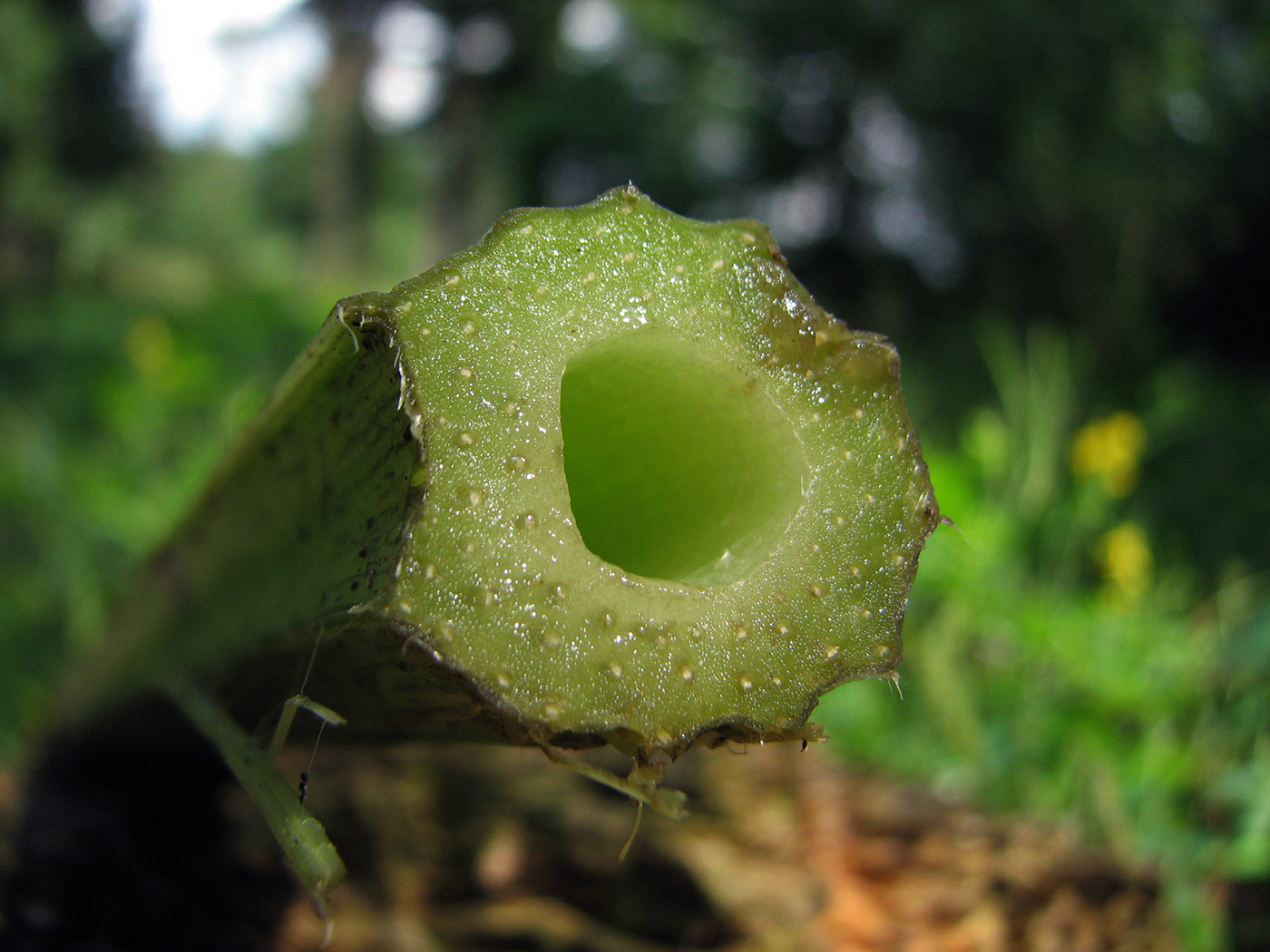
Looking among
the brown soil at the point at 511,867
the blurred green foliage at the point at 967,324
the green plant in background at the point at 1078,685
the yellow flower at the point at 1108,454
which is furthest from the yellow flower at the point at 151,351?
the yellow flower at the point at 1108,454

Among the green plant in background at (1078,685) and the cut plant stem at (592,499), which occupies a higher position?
the green plant in background at (1078,685)

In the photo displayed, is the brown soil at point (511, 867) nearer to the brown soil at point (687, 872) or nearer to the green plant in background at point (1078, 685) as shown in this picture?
the brown soil at point (687, 872)

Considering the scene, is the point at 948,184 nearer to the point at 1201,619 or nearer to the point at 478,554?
the point at 1201,619

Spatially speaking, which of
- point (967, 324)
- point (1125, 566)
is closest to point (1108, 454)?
point (1125, 566)

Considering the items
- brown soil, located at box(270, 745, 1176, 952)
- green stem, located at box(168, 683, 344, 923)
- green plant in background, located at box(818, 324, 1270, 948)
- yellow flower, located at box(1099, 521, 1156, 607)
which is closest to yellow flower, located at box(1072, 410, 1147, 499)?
green plant in background, located at box(818, 324, 1270, 948)

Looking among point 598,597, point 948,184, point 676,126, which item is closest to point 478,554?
point 598,597

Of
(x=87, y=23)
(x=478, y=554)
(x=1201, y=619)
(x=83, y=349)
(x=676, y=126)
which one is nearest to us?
(x=478, y=554)
